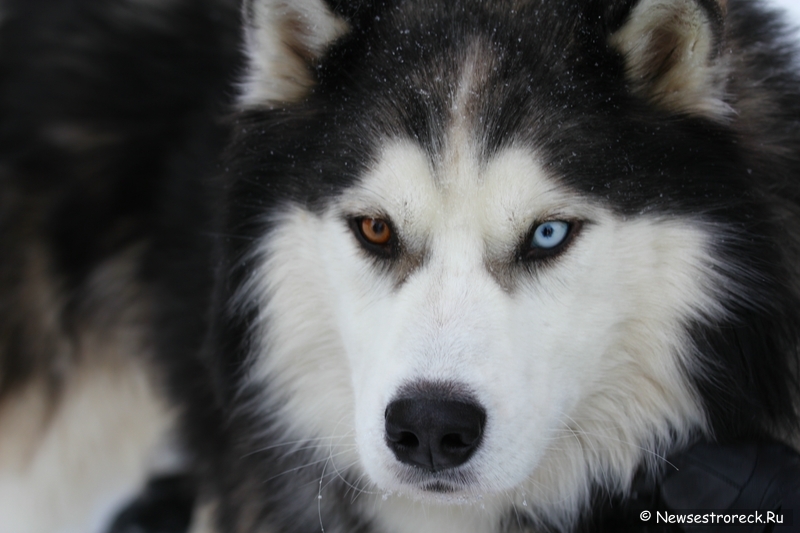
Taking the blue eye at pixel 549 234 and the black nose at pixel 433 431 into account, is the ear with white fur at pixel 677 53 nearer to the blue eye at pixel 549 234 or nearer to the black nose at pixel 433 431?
the blue eye at pixel 549 234

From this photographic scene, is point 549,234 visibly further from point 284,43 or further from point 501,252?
point 284,43

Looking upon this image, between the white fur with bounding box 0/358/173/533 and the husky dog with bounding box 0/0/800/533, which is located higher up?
the husky dog with bounding box 0/0/800/533

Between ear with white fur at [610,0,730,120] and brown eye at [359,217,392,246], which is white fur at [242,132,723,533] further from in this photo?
ear with white fur at [610,0,730,120]

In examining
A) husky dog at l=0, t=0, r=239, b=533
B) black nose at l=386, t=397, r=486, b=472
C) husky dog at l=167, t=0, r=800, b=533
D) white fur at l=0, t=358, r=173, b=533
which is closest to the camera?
black nose at l=386, t=397, r=486, b=472

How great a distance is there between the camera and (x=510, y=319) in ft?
6.12

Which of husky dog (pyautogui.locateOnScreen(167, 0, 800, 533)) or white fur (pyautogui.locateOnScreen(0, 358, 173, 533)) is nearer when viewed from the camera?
husky dog (pyautogui.locateOnScreen(167, 0, 800, 533))

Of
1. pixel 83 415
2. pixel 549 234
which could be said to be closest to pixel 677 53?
pixel 549 234

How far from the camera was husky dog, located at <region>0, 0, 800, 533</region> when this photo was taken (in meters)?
1.86

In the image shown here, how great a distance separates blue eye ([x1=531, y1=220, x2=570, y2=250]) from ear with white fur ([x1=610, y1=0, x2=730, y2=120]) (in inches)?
15.1

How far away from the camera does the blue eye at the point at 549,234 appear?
6.33 ft

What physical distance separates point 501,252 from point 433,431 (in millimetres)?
432

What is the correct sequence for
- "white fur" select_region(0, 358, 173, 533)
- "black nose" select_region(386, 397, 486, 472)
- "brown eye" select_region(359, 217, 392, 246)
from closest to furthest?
"black nose" select_region(386, 397, 486, 472) → "brown eye" select_region(359, 217, 392, 246) → "white fur" select_region(0, 358, 173, 533)

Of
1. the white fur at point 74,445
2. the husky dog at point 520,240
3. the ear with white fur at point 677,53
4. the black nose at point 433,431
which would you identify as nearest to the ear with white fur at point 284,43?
the husky dog at point 520,240

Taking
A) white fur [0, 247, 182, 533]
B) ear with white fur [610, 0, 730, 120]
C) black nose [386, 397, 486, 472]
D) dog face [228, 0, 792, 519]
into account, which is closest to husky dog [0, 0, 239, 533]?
white fur [0, 247, 182, 533]
